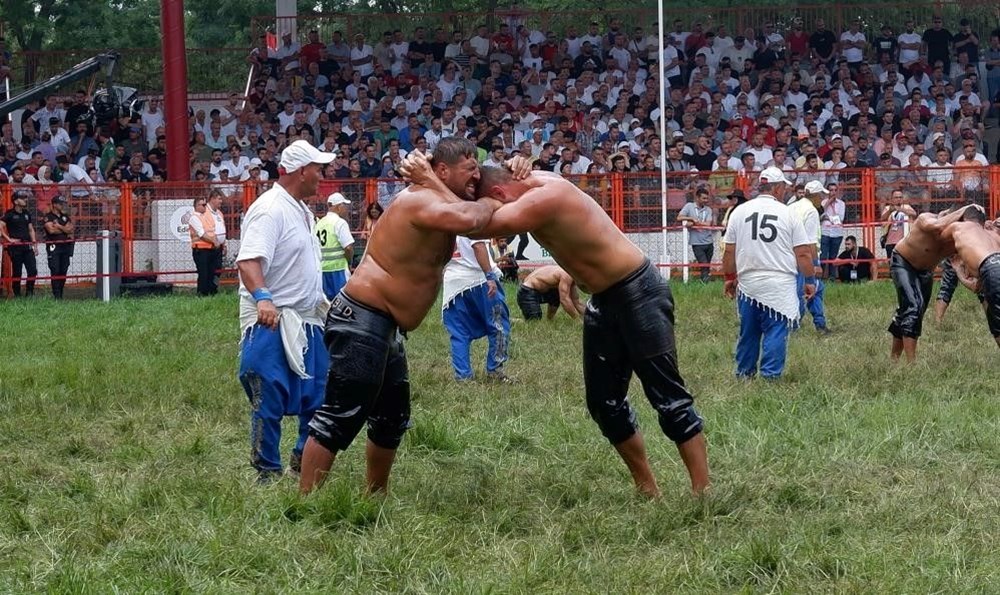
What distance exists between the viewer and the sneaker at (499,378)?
37.9ft

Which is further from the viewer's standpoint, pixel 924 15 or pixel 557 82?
pixel 924 15

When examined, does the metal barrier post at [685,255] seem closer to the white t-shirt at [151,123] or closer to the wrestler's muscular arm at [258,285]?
the white t-shirt at [151,123]

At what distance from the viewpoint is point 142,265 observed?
831 inches

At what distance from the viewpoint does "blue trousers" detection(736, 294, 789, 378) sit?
35.4 feet

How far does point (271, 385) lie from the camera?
23.2ft

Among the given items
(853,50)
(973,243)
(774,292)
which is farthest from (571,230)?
(853,50)

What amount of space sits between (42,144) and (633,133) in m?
10.4

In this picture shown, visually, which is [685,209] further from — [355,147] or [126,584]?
[126,584]

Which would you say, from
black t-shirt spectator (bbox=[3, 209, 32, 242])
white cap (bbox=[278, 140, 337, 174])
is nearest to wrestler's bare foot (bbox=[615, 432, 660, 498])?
white cap (bbox=[278, 140, 337, 174])

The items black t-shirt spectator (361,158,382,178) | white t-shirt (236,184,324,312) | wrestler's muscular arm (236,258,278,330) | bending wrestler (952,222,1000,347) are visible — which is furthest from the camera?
black t-shirt spectator (361,158,382,178)

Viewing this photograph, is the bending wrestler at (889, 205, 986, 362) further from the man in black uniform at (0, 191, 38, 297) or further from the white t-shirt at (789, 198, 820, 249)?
the man in black uniform at (0, 191, 38, 297)

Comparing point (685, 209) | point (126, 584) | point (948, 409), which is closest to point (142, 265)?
point (685, 209)

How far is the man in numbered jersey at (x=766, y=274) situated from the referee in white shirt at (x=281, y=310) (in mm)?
4607

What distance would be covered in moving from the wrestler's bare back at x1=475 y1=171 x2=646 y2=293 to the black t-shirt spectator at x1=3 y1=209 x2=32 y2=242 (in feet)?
50.8
